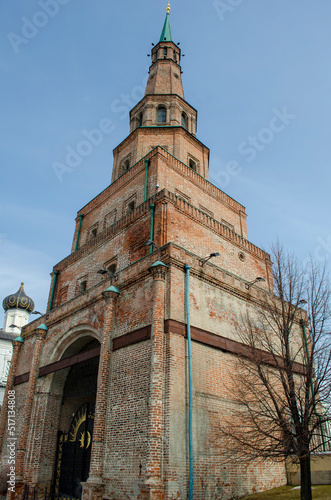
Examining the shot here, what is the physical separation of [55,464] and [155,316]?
351 inches

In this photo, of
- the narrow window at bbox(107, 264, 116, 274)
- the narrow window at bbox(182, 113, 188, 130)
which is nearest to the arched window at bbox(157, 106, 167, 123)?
the narrow window at bbox(182, 113, 188, 130)

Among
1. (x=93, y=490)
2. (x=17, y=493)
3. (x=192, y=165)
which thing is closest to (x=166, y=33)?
(x=192, y=165)

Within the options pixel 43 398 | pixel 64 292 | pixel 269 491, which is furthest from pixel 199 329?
pixel 64 292

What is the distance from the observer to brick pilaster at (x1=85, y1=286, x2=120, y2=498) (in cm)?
1234

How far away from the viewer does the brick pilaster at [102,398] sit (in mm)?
12344

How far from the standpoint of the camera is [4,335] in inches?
1941

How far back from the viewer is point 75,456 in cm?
1609

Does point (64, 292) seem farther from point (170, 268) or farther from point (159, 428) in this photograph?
point (159, 428)

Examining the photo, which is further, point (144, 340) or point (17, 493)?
point (17, 493)

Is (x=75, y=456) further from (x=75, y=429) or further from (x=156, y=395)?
(x=156, y=395)

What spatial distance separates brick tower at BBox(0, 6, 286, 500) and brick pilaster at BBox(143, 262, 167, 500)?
30 millimetres

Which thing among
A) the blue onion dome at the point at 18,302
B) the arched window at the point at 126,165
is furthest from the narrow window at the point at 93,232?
the blue onion dome at the point at 18,302

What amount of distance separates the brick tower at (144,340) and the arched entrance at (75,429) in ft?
0.21

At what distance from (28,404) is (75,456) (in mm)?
3190
